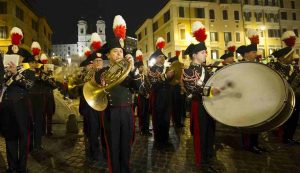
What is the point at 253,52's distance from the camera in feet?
22.5

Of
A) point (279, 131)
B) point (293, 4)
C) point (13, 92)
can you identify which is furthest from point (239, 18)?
point (13, 92)

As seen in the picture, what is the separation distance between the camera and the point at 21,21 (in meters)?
49.6

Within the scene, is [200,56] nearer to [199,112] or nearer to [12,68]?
[199,112]

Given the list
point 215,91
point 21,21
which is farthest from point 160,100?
point 21,21

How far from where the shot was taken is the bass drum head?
16.8 ft

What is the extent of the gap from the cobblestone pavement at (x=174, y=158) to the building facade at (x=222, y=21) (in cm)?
3756

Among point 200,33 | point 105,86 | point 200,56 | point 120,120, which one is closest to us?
point 105,86

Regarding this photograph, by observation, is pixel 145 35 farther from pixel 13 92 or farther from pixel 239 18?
pixel 13 92

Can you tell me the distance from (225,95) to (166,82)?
9.71ft

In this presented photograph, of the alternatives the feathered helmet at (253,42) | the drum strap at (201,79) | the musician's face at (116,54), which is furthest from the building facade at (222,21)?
the musician's face at (116,54)

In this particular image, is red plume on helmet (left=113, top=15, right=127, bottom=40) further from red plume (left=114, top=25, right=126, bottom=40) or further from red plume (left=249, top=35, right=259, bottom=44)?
red plume (left=249, top=35, right=259, bottom=44)

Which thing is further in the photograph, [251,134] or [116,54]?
[251,134]

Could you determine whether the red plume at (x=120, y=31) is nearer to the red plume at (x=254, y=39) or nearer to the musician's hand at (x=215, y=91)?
the musician's hand at (x=215, y=91)

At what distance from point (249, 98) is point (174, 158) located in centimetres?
236
